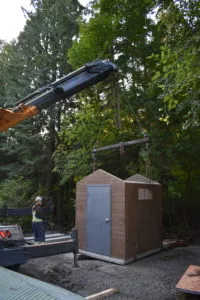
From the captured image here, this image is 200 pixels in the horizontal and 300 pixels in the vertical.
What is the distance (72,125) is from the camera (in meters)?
13.4

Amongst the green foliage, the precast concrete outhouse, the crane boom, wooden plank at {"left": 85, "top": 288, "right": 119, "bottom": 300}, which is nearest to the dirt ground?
wooden plank at {"left": 85, "top": 288, "right": 119, "bottom": 300}

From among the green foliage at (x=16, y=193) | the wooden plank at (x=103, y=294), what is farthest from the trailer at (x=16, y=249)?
the green foliage at (x=16, y=193)

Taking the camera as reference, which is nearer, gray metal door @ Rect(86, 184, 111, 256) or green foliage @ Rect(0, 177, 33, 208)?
gray metal door @ Rect(86, 184, 111, 256)

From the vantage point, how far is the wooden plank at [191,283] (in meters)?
4.36

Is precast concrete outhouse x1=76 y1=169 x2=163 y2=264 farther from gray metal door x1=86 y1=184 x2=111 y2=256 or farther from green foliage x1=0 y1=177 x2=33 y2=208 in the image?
green foliage x1=0 y1=177 x2=33 y2=208

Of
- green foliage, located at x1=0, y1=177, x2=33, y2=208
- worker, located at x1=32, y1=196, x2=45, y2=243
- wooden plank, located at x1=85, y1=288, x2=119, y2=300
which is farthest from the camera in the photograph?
green foliage, located at x1=0, y1=177, x2=33, y2=208

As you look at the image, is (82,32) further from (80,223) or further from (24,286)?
(24,286)

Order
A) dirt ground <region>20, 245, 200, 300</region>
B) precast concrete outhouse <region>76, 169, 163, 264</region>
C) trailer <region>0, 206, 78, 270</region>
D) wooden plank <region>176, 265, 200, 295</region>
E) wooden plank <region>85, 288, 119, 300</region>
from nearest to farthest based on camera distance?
wooden plank <region>176, 265, 200, 295</region>
wooden plank <region>85, 288, 119, 300</region>
dirt ground <region>20, 245, 200, 300</region>
trailer <region>0, 206, 78, 270</region>
precast concrete outhouse <region>76, 169, 163, 264</region>

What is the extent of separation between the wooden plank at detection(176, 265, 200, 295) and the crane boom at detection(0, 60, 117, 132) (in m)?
4.45

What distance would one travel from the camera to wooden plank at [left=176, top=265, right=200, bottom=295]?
14.3ft

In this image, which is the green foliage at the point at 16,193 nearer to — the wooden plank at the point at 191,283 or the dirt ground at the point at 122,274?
the dirt ground at the point at 122,274

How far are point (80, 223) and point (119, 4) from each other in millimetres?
6846

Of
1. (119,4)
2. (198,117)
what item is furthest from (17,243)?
(119,4)

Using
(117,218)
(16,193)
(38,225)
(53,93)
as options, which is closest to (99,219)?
(117,218)
